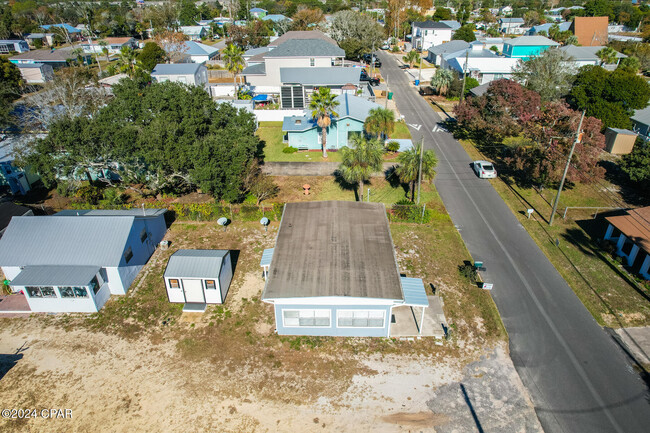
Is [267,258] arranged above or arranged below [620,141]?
below

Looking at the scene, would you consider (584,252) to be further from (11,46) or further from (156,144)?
(11,46)

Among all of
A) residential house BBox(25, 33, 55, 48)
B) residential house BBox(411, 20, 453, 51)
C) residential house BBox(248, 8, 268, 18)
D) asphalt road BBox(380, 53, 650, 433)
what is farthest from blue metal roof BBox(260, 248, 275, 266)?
residential house BBox(248, 8, 268, 18)

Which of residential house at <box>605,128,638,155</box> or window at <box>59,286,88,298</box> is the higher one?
residential house at <box>605,128,638,155</box>

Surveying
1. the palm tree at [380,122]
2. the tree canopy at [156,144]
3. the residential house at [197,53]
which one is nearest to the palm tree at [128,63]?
the residential house at [197,53]

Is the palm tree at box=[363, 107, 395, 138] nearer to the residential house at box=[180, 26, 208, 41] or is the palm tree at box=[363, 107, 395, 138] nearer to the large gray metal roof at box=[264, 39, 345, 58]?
the large gray metal roof at box=[264, 39, 345, 58]

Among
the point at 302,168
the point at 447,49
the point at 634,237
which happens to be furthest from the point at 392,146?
the point at 447,49

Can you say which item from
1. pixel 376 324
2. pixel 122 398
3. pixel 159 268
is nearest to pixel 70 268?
pixel 159 268
